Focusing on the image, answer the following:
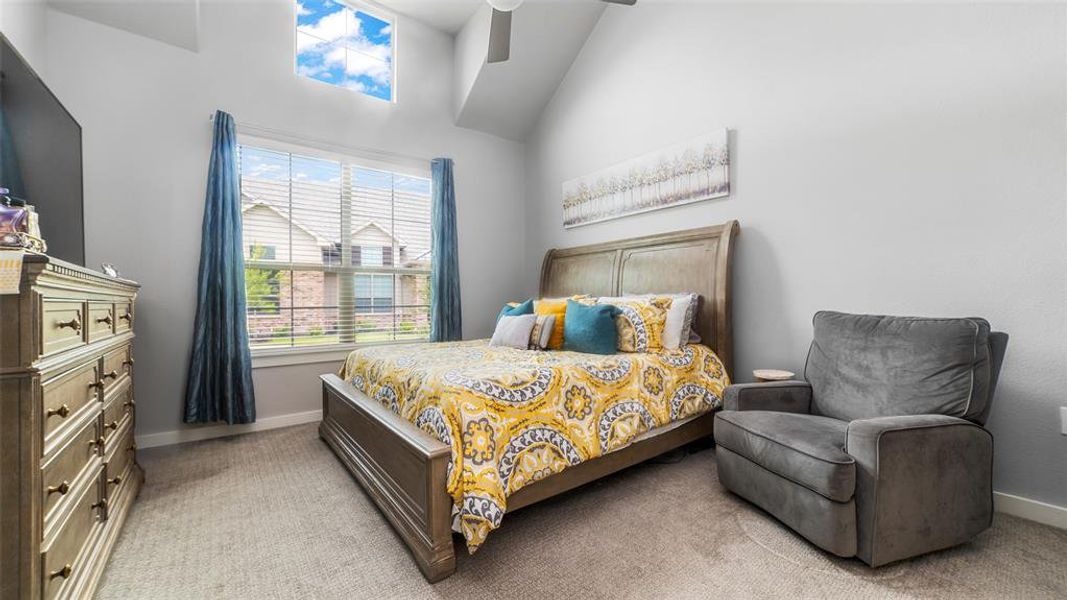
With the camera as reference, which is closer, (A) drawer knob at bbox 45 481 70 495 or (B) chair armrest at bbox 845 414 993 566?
(A) drawer knob at bbox 45 481 70 495

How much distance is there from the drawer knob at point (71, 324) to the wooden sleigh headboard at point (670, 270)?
3.14 meters

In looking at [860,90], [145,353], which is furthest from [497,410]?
[145,353]

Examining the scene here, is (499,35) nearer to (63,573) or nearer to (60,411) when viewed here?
(60,411)

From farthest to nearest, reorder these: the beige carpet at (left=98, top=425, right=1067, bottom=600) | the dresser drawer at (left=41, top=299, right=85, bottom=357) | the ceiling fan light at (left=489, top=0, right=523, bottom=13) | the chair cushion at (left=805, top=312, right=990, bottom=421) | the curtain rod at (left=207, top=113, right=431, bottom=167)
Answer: the curtain rod at (left=207, top=113, right=431, bottom=167), the ceiling fan light at (left=489, top=0, right=523, bottom=13), the chair cushion at (left=805, top=312, right=990, bottom=421), the beige carpet at (left=98, top=425, right=1067, bottom=600), the dresser drawer at (left=41, top=299, right=85, bottom=357)

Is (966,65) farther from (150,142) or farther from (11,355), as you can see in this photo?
(150,142)

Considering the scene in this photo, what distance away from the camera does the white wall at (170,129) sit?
2814 mm

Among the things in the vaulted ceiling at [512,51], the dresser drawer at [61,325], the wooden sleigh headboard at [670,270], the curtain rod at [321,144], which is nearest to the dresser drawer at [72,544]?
the dresser drawer at [61,325]

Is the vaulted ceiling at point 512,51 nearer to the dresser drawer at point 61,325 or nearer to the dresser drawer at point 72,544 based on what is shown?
the dresser drawer at point 61,325

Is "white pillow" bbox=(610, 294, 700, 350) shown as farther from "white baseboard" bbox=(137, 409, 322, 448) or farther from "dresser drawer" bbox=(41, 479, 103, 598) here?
"white baseboard" bbox=(137, 409, 322, 448)

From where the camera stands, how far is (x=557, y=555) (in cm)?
170

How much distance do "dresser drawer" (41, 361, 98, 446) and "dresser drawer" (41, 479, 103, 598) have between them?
29cm

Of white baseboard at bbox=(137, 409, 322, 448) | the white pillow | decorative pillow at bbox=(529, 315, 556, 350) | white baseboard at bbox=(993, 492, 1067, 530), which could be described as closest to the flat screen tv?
white baseboard at bbox=(137, 409, 322, 448)

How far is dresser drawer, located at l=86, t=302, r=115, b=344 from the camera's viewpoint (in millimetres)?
1536

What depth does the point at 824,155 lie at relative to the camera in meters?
2.54
